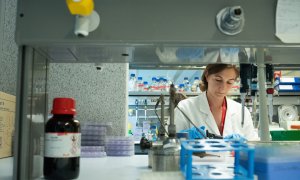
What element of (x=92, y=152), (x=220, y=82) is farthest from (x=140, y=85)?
(x=92, y=152)

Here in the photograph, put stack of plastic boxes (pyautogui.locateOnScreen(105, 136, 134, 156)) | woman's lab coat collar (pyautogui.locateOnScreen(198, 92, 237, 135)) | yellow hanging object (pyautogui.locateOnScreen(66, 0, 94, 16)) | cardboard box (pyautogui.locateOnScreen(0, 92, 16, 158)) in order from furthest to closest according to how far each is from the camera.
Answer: woman's lab coat collar (pyautogui.locateOnScreen(198, 92, 237, 135)) < stack of plastic boxes (pyautogui.locateOnScreen(105, 136, 134, 156)) < cardboard box (pyautogui.locateOnScreen(0, 92, 16, 158)) < yellow hanging object (pyautogui.locateOnScreen(66, 0, 94, 16))

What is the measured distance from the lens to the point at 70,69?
1.32 m

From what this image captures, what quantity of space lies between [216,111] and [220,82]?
259mm

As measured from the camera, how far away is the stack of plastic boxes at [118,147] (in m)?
1.13

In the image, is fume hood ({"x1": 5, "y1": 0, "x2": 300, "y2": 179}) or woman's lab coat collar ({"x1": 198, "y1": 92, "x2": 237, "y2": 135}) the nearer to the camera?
fume hood ({"x1": 5, "y1": 0, "x2": 300, "y2": 179})

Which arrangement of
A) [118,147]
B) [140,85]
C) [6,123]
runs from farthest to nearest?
1. [140,85]
2. [118,147]
3. [6,123]

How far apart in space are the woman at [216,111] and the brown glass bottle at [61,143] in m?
1.29

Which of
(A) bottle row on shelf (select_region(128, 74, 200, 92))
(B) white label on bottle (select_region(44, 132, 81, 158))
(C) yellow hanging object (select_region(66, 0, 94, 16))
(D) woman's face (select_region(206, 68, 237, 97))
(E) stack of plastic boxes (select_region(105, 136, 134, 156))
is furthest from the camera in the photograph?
(A) bottle row on shelf (select_region(128, 74, 200, 92))

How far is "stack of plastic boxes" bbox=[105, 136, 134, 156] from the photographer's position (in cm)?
113

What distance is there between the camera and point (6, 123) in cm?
103

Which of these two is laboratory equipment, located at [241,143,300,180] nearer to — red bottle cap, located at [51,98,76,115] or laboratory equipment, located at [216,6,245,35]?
laboratory equipment, located at [216,6,245,35]

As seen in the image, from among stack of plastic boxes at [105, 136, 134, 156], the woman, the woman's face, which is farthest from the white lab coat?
stack of plastic boxes at [105, 136, 134, 156]

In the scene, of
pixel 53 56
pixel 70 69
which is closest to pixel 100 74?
pixel 70 69

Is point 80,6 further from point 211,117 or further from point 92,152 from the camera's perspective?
point 211,117
